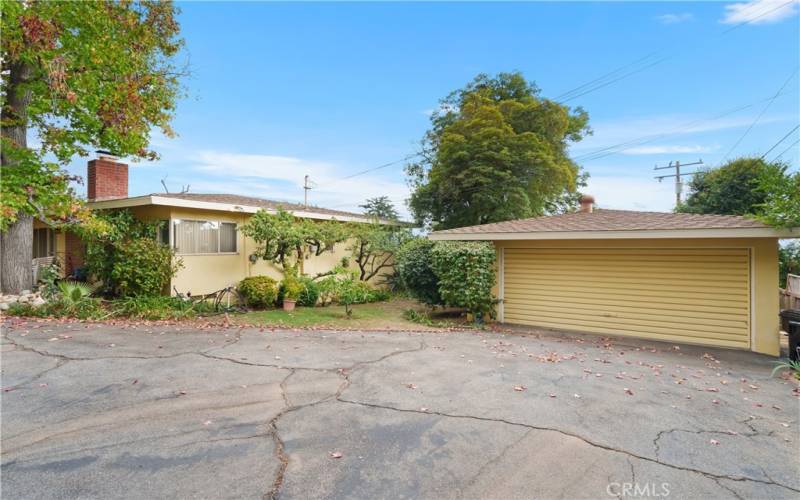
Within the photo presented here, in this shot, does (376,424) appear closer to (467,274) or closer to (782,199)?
(467,274)

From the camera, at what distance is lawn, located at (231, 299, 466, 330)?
28.3ft

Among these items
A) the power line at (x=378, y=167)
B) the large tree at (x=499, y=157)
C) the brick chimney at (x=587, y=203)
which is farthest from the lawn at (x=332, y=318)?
the power line at (x=378, y=167)

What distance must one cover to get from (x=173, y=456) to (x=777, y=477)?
4394 millimetres

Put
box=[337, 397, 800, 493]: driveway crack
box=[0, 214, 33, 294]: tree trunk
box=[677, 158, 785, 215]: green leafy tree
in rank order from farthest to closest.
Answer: box=[677, 158, 785, 215]: green leafy tree → box=[0, 214, 33, 294]: tree trunk → box=[337, 397, 800, 493]: driveway crack

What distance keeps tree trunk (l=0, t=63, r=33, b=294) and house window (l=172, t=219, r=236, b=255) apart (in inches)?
148

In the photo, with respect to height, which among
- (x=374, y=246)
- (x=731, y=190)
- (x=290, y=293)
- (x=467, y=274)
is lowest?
(x=290, y=293)

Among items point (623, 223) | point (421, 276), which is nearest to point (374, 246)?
point (421, 276)

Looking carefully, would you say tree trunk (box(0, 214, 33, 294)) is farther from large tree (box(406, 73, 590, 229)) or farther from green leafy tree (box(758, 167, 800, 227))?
green leafy tree (box(758, 167, 800, 227))

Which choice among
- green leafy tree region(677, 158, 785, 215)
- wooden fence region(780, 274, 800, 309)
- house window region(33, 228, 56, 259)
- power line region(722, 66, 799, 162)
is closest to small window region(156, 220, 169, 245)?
house window region(33, 228, 56, 259)

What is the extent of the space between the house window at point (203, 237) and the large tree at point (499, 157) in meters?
9.37

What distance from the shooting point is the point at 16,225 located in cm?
972

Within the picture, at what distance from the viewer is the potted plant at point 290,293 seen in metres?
10.7

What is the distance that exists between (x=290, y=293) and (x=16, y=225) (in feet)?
22.8

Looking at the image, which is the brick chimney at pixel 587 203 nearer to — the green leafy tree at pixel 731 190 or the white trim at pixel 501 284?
the white trim at pixel 501 284
